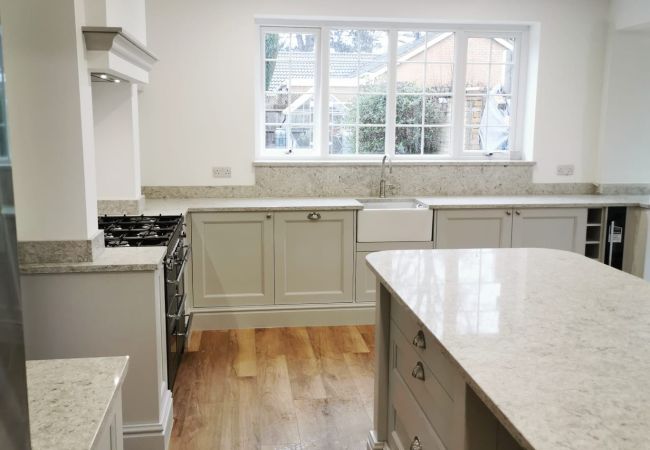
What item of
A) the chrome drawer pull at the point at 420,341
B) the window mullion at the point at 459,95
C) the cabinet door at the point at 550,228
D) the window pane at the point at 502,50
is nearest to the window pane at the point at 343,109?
the window mullion at the point at 459,95

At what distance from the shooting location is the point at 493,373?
4.54 feet

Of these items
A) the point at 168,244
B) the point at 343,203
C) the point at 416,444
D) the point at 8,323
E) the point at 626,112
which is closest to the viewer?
the point at 8,323

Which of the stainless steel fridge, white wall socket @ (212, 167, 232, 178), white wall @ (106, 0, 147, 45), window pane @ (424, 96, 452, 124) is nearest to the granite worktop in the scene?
white wall socket @ (212, 167, 232, 178)

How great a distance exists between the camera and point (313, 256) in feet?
14.2

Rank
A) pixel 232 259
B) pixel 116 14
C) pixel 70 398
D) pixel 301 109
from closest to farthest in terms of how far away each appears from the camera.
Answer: pixel 70 398 → pixel 116 14 → pixel 232 259 → pixel 301 109

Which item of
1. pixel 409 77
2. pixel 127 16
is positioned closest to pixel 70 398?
pixel 127 16

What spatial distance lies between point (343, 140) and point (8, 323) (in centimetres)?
443

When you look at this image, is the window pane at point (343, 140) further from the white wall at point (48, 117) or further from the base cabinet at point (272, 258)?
the white wall at point (48, 117)

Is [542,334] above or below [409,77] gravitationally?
below

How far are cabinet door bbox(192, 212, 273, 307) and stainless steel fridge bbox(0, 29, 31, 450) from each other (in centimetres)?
350

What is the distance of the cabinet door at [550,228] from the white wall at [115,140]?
272 cm

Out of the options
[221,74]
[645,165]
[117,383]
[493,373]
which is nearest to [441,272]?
[493,373]

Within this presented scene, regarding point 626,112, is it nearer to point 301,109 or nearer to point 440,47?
point 440,47

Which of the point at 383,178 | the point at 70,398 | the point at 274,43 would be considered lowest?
the point at 70,398
